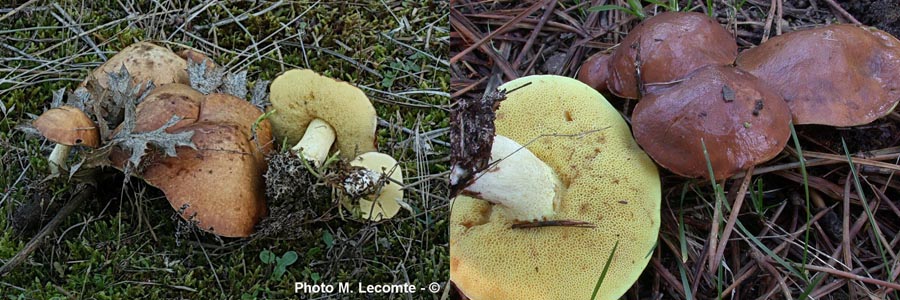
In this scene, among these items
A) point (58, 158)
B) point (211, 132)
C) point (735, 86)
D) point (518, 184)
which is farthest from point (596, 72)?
point (58, 158)

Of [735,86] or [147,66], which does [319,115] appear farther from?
[735,86]

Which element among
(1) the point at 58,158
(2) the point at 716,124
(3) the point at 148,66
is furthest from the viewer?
(3) the point at 148,66

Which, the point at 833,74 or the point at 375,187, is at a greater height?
the point at 833,74

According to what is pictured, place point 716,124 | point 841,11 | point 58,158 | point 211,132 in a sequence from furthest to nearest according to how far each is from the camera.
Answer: point 841,11, point 58,158, point 211,132, point 716,124

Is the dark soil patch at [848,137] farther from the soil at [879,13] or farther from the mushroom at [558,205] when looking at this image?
the mushroom at [558,205]

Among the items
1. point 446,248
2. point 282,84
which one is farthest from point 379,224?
point 282,84

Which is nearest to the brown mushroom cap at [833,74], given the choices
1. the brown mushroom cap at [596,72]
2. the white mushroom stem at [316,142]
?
the brown mushroom cap at [596,72]
